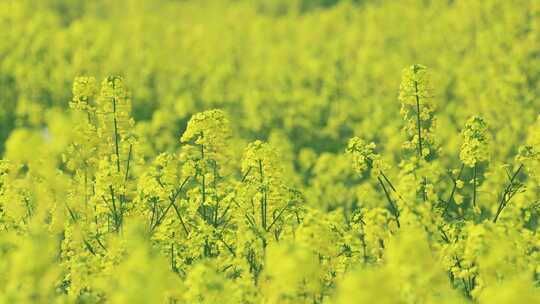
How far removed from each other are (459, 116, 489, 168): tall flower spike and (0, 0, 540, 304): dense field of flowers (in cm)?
2

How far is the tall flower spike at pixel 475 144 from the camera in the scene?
870 centimetres

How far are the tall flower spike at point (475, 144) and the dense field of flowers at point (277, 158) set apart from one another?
2cm

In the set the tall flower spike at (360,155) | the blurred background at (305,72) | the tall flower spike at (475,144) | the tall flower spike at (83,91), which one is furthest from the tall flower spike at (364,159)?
the blurred background at (305,72)

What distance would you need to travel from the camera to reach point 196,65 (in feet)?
92.9

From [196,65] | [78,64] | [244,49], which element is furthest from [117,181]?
[244,49]

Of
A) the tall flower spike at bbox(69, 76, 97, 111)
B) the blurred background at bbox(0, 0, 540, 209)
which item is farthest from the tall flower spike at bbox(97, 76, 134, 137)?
the blurred background at bbox(0, 0, 540, 209)

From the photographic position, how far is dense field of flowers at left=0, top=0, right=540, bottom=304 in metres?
6.78

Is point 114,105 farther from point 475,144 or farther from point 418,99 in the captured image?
point 475,144

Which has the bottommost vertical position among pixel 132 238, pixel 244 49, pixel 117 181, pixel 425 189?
pixel 132 238

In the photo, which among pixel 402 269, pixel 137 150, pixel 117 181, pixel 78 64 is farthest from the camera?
pixel 78 64

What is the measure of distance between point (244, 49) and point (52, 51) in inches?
287

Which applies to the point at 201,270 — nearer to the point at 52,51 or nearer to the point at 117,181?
the point at 117,181

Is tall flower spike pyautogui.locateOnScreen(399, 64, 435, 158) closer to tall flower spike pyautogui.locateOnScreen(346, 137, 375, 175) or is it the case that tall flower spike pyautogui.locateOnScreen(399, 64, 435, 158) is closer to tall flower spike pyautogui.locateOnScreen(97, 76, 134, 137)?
tall flower spike pyautogui.locateOnScreen(346, 137, 375, 175)

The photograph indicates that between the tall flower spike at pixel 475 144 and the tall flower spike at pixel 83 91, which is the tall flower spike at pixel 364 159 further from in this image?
the tall flower spike at pixel 83 91
